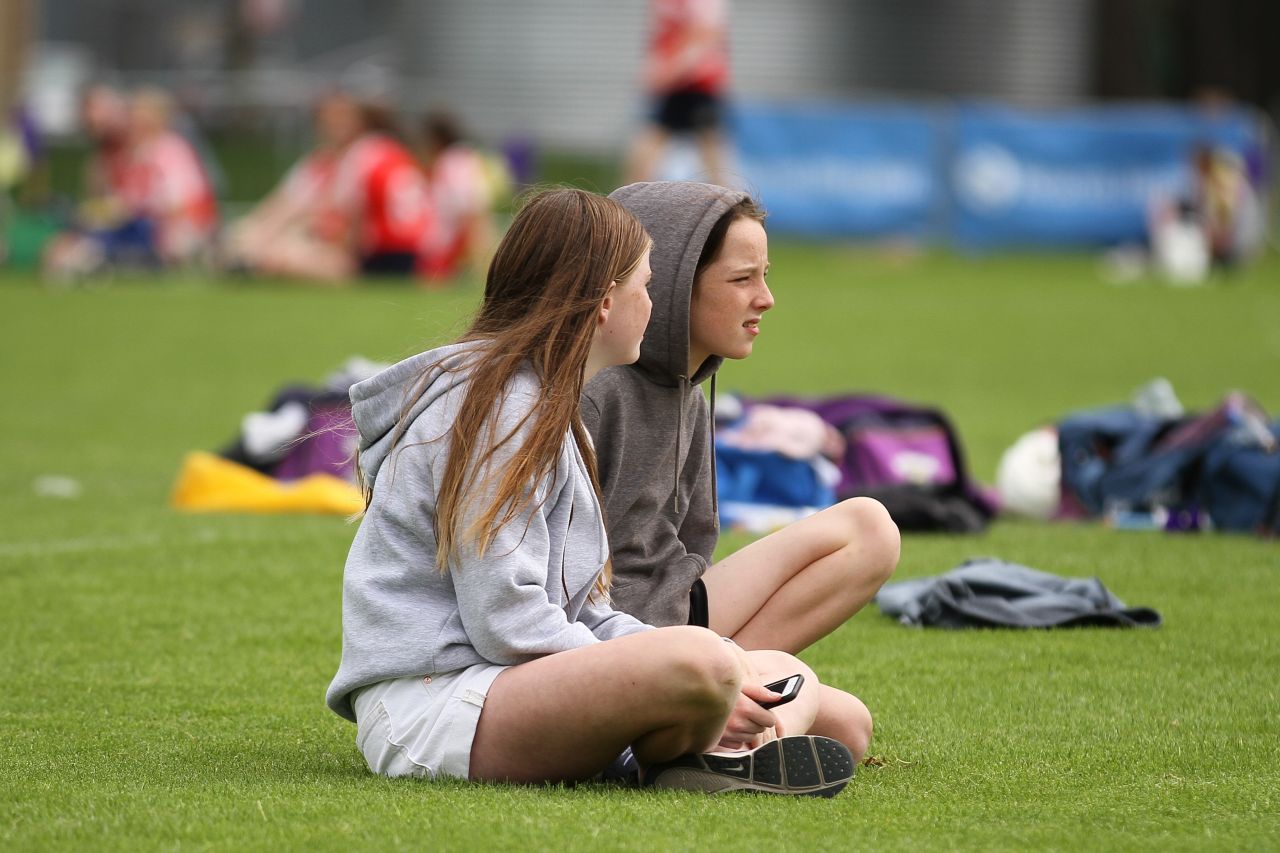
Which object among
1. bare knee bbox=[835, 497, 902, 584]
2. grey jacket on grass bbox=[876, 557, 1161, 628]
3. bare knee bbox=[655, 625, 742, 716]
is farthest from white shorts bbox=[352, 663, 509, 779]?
grey jacket on grass bbox=[876, 557, 1161, 628]

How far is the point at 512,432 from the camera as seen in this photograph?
3463mm

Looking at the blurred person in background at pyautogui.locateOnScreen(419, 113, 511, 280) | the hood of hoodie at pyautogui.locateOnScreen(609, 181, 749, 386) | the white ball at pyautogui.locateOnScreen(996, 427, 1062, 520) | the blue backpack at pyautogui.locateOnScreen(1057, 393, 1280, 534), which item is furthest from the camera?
the blurred person in background at pyautogui.locateOnScreen(419, 113, 511, 280)

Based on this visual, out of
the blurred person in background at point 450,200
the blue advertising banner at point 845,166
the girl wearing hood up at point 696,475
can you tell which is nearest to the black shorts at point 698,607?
the girl wearing hood up at point 696,475

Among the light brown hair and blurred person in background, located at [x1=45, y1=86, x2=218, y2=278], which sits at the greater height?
the light brown hair

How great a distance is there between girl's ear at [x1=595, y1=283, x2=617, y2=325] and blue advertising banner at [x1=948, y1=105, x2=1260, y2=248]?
19.2 metres

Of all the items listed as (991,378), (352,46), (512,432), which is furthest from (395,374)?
(352,46)

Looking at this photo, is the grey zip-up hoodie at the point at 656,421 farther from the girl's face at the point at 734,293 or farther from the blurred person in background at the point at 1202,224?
the blurred person in background at the point at 1202,224

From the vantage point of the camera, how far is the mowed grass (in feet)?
11.2

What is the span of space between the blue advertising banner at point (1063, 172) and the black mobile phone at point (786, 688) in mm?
19194

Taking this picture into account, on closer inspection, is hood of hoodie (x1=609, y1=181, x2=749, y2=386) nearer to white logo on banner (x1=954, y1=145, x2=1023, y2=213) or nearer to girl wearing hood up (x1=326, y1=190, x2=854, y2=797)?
girl wearing hood up (x1=326, y1=190, x2=854, y2=797)

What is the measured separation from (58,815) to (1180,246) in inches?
744

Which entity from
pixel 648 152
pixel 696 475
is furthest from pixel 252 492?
pixel 648 152

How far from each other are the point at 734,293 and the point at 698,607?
0.68 m

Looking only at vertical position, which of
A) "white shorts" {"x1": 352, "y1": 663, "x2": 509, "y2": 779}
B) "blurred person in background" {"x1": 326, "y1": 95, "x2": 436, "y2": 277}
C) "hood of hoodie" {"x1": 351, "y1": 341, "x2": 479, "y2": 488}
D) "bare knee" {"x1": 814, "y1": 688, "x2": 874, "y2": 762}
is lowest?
"blurred person in background" {"x1": 326, "y1": 95, "x2": 436, "y2": 277}
